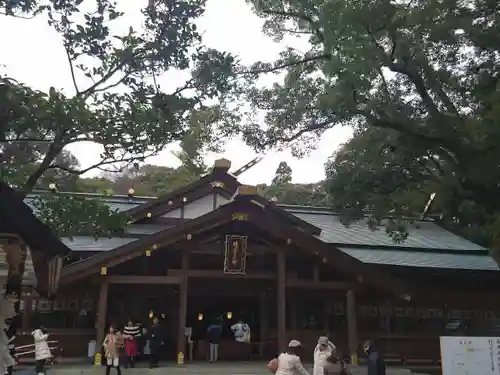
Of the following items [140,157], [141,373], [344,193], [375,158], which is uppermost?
[375,158]

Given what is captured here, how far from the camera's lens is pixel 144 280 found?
14.7m

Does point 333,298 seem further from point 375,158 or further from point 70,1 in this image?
point 70,1

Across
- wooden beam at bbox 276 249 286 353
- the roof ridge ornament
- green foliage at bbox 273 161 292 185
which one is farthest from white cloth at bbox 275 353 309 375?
green foliage at bbox 273 161 292 185

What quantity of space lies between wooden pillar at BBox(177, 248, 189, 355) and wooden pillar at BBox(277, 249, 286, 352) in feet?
9.16

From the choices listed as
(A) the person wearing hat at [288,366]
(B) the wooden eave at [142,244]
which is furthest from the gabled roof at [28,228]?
(B) the wooden eave at [142,244]

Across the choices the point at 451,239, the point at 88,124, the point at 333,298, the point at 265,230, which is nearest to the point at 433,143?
the point at 265,230

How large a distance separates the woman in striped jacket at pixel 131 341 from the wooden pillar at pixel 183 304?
1.21 metres

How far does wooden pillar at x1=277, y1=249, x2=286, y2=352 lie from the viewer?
1485 centimetres

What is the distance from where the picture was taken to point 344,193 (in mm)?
14625

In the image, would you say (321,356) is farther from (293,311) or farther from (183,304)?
(293,311)

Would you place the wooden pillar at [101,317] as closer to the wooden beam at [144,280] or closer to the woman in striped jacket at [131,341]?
the wooden beam at [144,280]

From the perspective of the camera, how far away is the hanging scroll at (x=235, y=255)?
15.3 meters

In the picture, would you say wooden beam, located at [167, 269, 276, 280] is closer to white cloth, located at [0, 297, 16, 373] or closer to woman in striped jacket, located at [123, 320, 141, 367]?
woman in striped jacket, located at [123, 320, 141, 367]

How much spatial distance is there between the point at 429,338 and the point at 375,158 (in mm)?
7337
